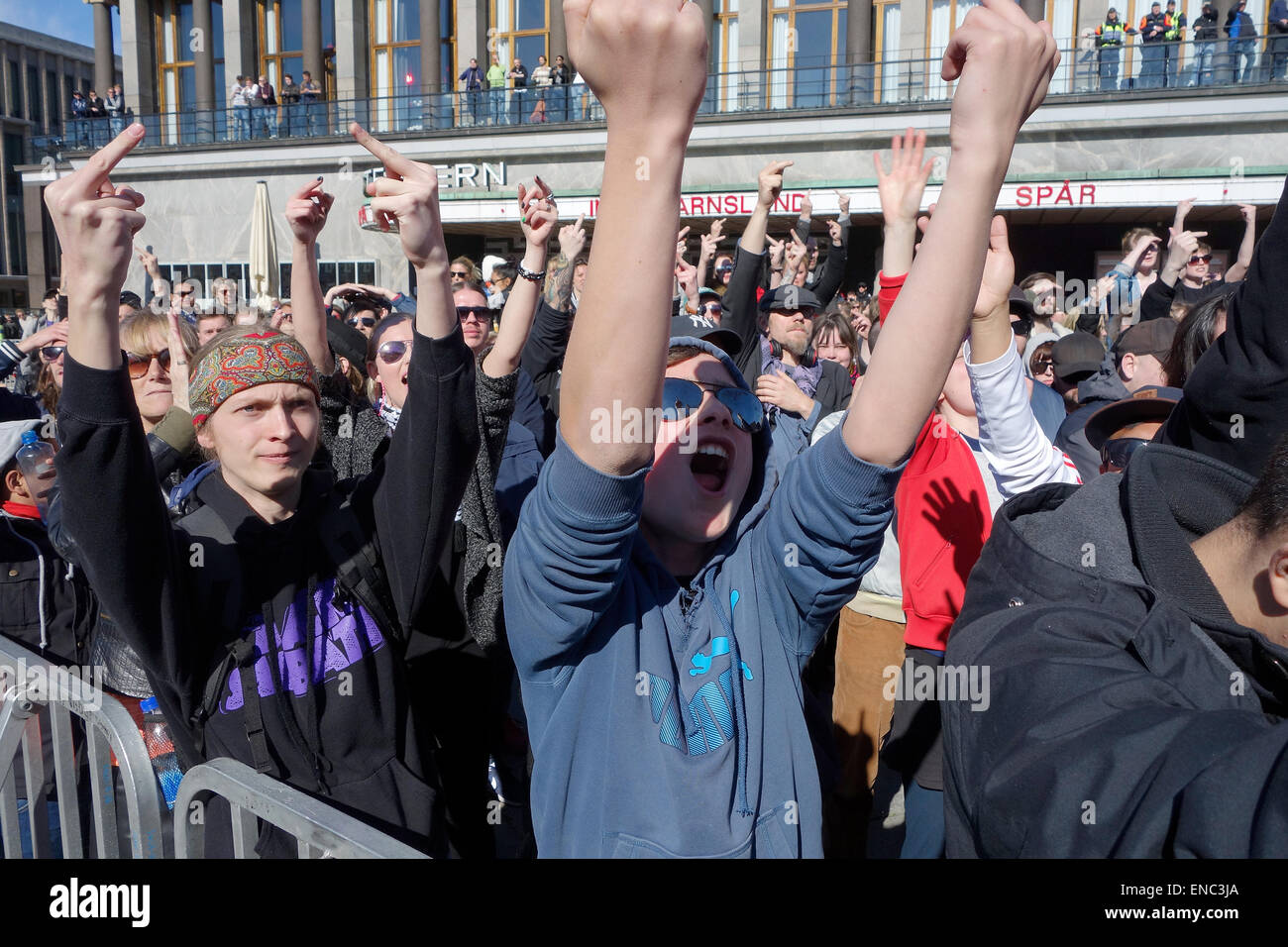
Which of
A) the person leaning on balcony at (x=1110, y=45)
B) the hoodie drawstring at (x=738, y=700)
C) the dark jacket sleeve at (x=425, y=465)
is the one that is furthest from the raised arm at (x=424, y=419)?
the person leaning on balcony at (x=1110, y=45)

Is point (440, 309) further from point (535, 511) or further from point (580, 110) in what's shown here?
point (580, 110)

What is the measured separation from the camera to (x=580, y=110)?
20.7m

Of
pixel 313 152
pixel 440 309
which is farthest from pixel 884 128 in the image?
pixel 440 309

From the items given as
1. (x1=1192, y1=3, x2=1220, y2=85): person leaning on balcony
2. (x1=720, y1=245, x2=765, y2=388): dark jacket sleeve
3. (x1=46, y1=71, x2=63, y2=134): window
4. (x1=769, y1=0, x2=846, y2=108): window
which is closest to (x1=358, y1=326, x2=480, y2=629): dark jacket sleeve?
(x1=720, y1=245, x2=765, y2=388): dark jacket sleeve

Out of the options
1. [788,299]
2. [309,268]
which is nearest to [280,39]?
[788,299]

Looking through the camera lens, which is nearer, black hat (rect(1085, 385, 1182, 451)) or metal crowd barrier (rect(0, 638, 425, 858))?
metal crowd barrier (rect(0, 638, 425, 858))

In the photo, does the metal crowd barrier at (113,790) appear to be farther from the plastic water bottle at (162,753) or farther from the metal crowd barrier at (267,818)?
the plastic water bottle at (162,753)

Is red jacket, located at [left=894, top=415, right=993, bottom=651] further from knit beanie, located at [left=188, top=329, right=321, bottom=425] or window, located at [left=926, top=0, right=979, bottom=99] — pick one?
window, located at [left=926, top=0, right=979, bottom=99]

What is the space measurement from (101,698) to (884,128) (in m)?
18.5

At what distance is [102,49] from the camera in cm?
2802

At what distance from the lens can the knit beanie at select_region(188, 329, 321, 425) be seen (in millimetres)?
2328

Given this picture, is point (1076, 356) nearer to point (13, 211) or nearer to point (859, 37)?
point (859, 37)

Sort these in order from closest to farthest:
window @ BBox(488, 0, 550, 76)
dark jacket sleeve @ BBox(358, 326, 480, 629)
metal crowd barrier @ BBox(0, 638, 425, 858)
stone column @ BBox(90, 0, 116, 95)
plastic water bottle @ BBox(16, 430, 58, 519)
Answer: metal crowd barrier @ BBox(0, 638, 425, 858)
dark jacket sleeve @ BBox(358, 326, 480, 629)
plastic water bottle @ BBox(16, 430, 58, 519)
window @ BBox(488, 0, 550, 76)
stone column @ BBox(90, 0, 116, 95)

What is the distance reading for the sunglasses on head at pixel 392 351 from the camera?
3.48m
